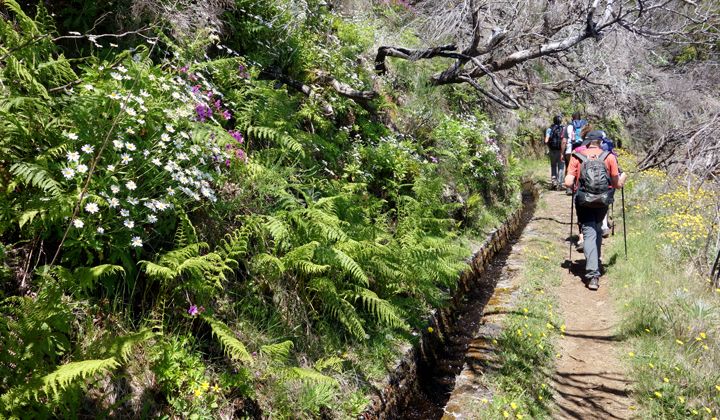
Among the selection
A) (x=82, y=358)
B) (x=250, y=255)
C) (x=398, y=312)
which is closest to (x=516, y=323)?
(x=398, y=312)

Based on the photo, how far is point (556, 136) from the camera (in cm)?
1300

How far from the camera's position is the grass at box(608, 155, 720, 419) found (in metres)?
3.86

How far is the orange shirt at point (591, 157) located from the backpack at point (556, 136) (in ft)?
21.8

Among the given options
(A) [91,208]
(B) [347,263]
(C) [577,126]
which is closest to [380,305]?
(B) [347,263]

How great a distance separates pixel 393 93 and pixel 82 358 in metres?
7.75

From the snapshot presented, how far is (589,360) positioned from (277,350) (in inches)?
141

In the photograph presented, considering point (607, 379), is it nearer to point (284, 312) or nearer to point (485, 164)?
point (284, 312)

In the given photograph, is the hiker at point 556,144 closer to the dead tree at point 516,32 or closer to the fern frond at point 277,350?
the dead tree at point 516,32

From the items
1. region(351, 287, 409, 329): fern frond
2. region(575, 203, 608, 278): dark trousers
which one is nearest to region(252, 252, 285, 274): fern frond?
region(351, 287, 409, 329): fern frond

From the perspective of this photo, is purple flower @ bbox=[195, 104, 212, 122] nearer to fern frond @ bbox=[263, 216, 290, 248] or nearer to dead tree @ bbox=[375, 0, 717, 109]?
fern frond @ bbox=[263, 216, 290, 248]

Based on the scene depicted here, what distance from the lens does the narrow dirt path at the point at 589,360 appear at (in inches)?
161

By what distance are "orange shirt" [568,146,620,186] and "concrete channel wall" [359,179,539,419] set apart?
2.04 m

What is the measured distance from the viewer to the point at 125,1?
4488 mm

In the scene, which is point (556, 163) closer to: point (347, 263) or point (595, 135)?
point (595, 135)
